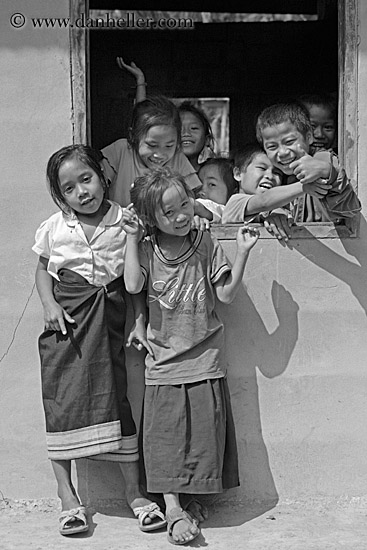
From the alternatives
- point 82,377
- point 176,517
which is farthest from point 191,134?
point 176,517

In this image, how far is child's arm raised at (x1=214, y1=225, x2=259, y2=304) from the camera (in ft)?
10.4

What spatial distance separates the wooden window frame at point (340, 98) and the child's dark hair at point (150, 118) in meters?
0.28

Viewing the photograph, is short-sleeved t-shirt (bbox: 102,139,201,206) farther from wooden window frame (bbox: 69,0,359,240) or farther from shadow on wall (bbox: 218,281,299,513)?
shadow on wall (bbox: 218,281,299,513)

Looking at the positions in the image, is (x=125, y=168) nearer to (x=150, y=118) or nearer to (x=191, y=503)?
(x=150, y=118)

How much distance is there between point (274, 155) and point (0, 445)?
5.53ft

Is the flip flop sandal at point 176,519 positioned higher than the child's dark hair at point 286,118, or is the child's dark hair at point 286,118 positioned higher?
the child's dark hair at point 286,118

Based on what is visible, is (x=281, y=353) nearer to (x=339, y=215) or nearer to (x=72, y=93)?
(x=339, y=215)

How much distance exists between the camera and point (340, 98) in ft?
11.4

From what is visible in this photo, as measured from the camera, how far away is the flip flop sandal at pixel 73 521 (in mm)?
3193

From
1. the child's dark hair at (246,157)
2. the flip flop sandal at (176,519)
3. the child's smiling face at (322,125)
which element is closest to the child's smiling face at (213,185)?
the child's dark hair at (246,157)

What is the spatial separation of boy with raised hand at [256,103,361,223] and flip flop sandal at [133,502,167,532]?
134 cm

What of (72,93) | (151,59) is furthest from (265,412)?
(151,59)

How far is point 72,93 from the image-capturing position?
11.2 ft

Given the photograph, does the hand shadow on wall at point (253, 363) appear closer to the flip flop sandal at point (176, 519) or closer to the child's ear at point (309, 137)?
the flip flop sandal at point (176, 519)
